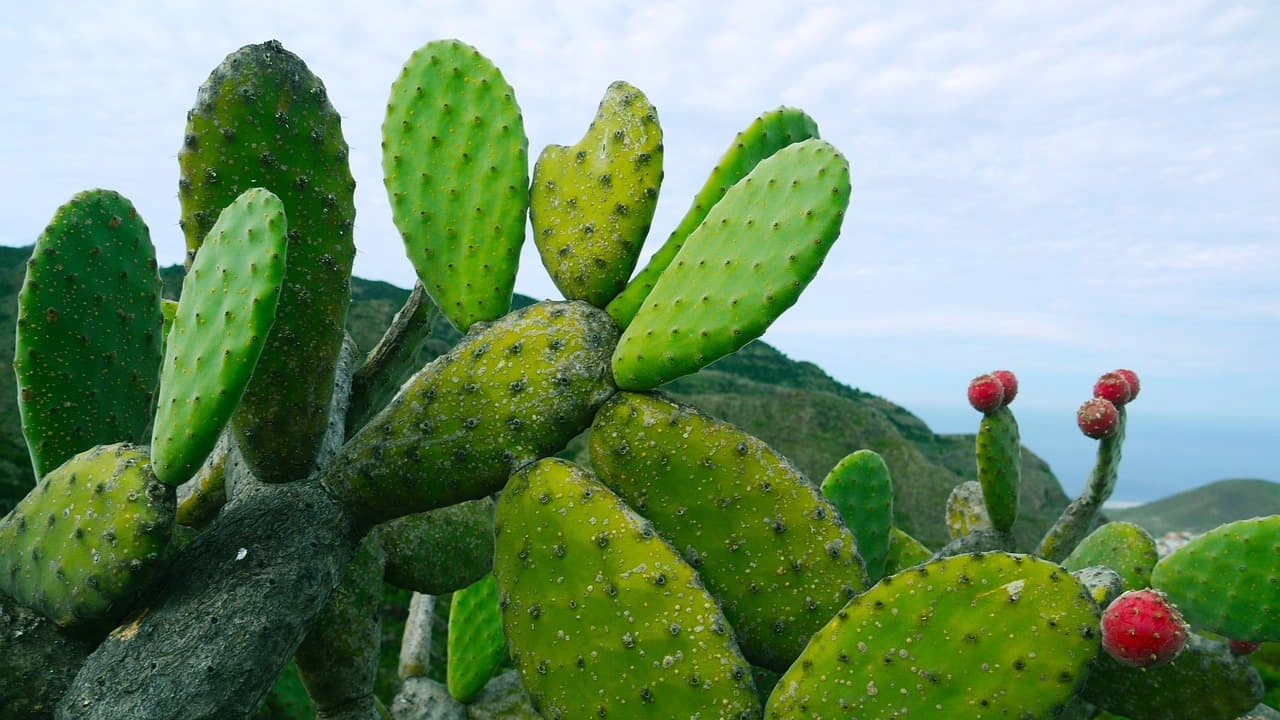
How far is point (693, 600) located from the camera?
1.23 metres

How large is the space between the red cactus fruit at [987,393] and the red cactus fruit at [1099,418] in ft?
0.67

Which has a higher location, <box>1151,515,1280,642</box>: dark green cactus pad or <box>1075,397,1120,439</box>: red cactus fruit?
<box>1075,397,1120,439</box>: red cactus fruit

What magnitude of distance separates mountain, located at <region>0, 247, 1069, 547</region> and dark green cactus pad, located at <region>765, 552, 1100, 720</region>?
4534mm

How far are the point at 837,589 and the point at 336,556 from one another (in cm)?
83

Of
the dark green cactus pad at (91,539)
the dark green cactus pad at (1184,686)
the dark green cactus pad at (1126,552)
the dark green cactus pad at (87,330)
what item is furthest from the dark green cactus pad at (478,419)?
the dark green cactus pad at (1126,552)

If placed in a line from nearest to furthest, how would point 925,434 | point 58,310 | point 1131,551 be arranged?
1. point 58,310
2. point 1131,551
3. point 925,434

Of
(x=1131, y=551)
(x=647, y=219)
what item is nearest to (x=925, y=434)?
(x=1131, y=551)

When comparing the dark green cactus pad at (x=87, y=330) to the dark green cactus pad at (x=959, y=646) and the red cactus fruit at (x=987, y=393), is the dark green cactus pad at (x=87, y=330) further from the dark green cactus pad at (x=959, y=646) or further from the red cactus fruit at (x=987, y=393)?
the red cactus fruit at (x=987, y=393)

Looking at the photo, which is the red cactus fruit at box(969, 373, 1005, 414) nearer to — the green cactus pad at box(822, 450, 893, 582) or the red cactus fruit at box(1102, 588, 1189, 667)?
the green cactus pad at box(822, 450, 893, 582)

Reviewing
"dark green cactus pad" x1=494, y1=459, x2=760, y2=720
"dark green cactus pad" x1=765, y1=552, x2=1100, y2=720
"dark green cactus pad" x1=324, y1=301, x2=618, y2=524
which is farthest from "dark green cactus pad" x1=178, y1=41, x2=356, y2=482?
"dark green cactus pad" x1=765, y1=552, x2=1100, y2=720

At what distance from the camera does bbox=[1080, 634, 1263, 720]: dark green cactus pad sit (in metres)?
1.53

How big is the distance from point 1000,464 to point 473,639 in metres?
1.71

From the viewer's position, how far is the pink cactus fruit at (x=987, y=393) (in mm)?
2270

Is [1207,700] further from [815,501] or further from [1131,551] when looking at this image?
[815,501]
